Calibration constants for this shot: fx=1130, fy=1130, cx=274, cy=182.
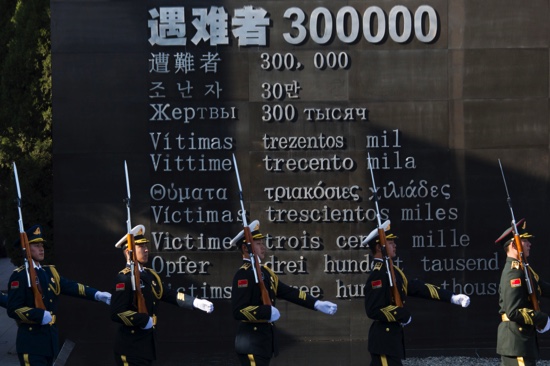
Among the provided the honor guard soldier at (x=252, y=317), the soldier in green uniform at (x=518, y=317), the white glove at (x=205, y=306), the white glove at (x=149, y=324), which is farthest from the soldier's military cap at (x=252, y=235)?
the soldier in green uniform at (x=518, y=317)

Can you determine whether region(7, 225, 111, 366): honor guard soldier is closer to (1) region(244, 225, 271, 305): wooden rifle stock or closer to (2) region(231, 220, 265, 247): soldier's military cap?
(2) region(231, 220, 265, 247): soldier's military cap

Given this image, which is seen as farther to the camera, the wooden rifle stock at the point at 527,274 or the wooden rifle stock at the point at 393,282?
the wooden rifle stock at the point at 527,274

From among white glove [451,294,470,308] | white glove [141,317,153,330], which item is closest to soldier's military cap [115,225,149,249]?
white glove [141,317,153,330]

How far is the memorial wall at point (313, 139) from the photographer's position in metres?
14.5

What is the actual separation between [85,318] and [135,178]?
1905mm

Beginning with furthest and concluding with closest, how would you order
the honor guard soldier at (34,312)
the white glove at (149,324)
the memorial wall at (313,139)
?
the memorial wall at (313,139) → the honor guard soldier at (34,312) → the white glove at (149,324)

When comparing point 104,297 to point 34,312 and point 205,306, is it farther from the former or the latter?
point 205,306

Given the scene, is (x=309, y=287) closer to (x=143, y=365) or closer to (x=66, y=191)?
(x=66, y=191)

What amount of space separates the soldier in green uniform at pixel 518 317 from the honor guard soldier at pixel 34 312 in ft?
12.6

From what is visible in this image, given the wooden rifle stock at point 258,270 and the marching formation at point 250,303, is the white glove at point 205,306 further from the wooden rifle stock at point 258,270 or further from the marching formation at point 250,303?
the wooden rifle stock at point 258,270

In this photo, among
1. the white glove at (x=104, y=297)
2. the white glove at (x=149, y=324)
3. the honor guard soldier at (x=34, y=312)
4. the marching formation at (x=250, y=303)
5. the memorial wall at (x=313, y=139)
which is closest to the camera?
the white glove at (x=149, y=324)

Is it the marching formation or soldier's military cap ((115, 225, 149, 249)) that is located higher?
soldier's military cap ((115, 225, 149, 249))

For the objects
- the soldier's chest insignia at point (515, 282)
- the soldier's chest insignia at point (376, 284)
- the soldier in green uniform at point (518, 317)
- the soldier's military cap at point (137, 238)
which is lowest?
the soldier in green uniform at point (518, 317)

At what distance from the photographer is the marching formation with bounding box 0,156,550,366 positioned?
10508mm
